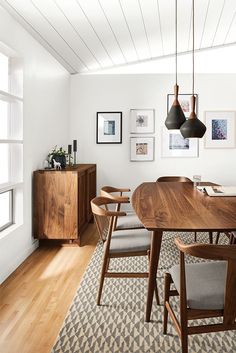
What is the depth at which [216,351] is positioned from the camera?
1973 millimetres

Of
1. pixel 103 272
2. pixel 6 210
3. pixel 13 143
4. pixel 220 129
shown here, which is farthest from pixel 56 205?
pixel 220 129

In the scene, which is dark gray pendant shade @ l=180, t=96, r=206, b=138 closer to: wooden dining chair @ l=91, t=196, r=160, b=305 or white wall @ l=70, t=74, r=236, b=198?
wooden dining chair @ l=91, t=196, r=160, b=305

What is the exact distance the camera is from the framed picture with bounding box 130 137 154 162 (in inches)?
219

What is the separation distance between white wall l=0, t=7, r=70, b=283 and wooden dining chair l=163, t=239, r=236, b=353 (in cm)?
189

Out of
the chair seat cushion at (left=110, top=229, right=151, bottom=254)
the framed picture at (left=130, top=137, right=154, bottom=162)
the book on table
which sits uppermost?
the framed picture at (left=130, top=137, right=154, bottom=162)

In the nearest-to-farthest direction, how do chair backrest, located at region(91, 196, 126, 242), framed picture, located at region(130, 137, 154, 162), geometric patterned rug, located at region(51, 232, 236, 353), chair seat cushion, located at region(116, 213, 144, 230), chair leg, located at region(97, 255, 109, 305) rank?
geometric patterned rug, located at region(51, 232, 236, 353), chair backrest, located at region(91, 196, 126, 242), chair leg, located at region(97, 255, 109, 305), chair seat cushion, located at region(116, 213, 144, 230), framed picture, located at region(130, 137, 154, 162)

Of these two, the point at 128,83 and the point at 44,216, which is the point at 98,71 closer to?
the point at 128,83

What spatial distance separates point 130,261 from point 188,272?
1679 mm

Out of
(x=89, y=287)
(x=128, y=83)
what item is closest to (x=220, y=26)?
(x=128, y=83)

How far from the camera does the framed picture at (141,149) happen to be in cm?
555

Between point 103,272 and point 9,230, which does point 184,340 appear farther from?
point 9,230

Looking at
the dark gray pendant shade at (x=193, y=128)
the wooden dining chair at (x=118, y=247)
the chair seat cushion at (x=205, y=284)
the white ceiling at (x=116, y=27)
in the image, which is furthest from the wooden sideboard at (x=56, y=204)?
the chair seat cushion at (x=205, y=284)

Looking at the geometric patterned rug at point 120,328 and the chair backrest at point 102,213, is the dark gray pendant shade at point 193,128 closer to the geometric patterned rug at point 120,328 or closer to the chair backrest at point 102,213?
the chair backrest at point 102,213

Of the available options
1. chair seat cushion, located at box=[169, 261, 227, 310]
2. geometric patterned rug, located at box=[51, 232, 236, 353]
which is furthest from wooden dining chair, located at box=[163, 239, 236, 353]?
geometric patterned rug, located at box=[51, 232, 236, 353]
